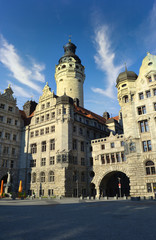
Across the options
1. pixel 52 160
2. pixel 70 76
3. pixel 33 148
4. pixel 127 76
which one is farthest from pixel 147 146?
pixel 70 76

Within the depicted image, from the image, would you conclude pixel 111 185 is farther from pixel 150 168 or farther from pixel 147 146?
pixel 147 146

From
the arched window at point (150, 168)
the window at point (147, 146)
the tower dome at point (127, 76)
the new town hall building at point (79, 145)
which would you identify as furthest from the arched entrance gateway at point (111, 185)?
the tower dome at point (127, 76)

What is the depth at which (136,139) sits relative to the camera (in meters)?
39.6

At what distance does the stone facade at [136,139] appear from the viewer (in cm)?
3725

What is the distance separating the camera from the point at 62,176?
41906 mm

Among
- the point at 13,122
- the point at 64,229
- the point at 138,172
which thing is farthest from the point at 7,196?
the point at 64,229

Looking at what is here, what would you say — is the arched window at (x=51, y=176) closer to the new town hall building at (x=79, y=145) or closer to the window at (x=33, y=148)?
the new town hall building at (x=79, y=145)

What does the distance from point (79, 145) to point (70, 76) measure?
109 feet

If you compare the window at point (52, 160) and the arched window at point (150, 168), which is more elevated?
the window at point (52, 160)

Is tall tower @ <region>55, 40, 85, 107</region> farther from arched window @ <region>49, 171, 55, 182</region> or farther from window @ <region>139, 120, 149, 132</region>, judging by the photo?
window @ <region>139, 120, 149, 132</region>

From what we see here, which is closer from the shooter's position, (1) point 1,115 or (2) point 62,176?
(2) point 62,176

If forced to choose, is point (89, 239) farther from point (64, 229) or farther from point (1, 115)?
point (1, 115)

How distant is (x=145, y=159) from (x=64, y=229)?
31.6 metres

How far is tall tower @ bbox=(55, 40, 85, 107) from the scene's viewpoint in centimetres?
7175
